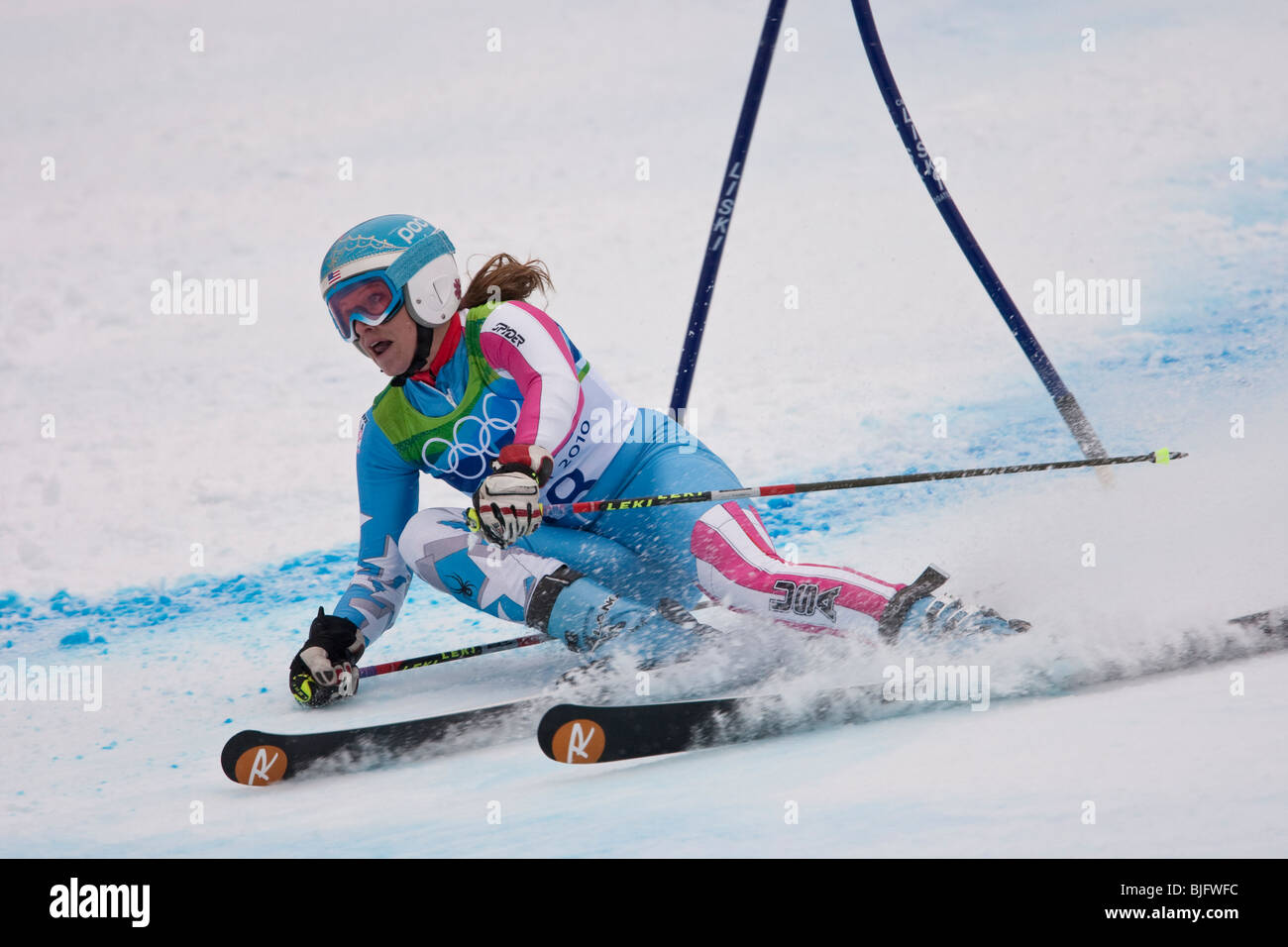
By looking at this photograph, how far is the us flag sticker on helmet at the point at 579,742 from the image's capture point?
2.27m

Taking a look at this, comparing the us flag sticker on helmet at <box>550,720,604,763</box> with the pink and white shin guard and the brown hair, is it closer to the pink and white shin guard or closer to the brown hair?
the pink and white shin guard

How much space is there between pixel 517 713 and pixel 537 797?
44 centimetres

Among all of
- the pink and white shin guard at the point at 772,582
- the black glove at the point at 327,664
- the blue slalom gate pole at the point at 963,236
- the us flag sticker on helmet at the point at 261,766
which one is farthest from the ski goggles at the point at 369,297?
the blue slalom gate pole at the point at 963,236

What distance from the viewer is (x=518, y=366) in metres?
2.91

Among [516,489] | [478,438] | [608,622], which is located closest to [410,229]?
[478,438]

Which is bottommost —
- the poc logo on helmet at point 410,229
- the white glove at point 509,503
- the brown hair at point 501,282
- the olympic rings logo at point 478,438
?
the white glove at point 509,503

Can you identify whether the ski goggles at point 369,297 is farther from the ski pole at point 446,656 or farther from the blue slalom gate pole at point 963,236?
the blue slalom gate pole at point 963,236

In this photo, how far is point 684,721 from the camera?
2.38 metres

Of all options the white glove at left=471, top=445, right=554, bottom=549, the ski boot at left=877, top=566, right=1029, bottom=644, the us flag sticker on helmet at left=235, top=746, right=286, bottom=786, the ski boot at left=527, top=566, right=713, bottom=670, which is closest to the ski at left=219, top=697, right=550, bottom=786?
the us flag sticker on helmet at left=235, top=746, right=286, bottom=786

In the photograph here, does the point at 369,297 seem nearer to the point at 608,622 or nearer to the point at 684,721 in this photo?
the point at 608,622

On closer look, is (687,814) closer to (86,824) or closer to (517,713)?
(517,713)

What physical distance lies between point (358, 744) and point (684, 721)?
2.21 feet

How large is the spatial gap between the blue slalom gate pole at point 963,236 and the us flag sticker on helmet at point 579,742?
2019 millimetres

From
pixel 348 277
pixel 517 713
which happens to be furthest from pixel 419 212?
pixel 517 713
